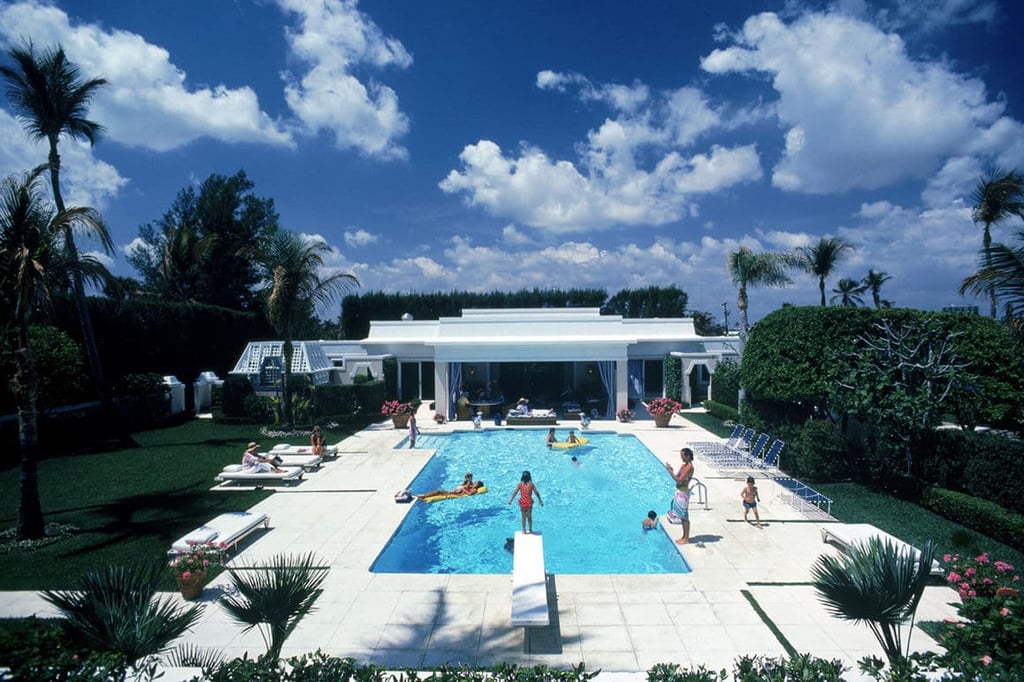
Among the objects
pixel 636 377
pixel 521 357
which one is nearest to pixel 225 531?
pixel 521 357

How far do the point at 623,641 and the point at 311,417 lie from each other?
20.6 meters

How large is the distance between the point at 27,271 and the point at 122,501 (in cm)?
646

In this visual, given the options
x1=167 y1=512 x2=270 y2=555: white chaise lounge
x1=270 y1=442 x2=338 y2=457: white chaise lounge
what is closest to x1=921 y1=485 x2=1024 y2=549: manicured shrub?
x1=167 y1=512 x2=270 y2=555: white chaise lounge

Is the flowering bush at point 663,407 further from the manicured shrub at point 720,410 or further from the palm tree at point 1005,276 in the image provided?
the palm tree at point 1005,276

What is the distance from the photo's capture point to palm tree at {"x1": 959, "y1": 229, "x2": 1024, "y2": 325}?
921 cm

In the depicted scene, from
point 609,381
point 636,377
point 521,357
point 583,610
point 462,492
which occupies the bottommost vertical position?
point 462,492

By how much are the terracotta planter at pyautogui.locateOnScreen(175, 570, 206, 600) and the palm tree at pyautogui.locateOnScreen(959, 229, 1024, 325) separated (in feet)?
48.1

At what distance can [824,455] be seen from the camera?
48.1 ft

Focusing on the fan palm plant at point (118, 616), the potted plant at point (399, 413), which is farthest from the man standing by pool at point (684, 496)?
the potted plant at point (399, 413)

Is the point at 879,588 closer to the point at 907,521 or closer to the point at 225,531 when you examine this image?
the point at 907,521

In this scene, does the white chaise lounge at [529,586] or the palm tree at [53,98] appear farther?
the palm tree at [53,98]

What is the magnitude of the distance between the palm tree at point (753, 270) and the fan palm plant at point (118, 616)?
24.0m

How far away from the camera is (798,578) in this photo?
29.9 feet

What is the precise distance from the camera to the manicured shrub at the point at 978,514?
10.2 meters
